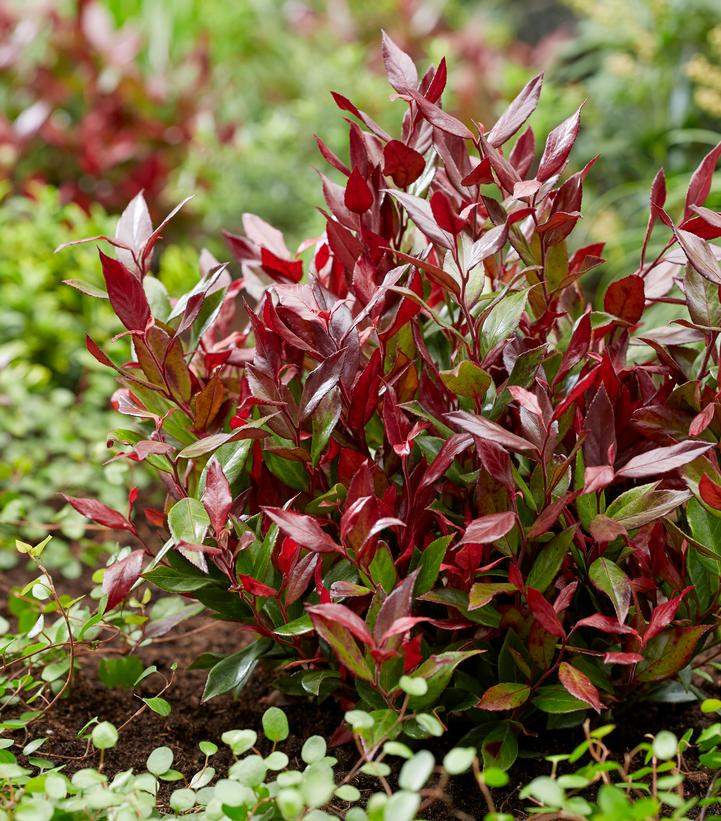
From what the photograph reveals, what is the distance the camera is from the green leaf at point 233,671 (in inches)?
52.8

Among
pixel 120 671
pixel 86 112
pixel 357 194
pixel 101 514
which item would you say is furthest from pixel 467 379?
pixel 86 112

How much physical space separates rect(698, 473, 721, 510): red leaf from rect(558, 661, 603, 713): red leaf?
0.28m

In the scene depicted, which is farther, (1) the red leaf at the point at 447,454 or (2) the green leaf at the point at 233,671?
(2) the green leaf at the point at 233,671

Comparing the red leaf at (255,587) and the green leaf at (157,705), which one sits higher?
the red leaf at (255,587)

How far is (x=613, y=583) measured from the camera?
1.15 metres

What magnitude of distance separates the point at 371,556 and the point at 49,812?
49 centimetres

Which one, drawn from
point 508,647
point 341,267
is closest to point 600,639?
point 508,647

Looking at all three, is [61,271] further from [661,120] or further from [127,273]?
[661,120]

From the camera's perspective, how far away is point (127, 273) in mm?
1305

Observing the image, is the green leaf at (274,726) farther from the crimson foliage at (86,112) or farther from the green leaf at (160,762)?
the crimson foliage at (86,112)

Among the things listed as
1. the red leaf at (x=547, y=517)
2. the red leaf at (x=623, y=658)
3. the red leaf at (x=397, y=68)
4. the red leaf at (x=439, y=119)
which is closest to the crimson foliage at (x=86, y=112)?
the red leaf at (x=397, y=68)

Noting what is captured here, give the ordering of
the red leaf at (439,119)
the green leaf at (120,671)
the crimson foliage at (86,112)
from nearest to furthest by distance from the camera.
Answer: the red leaf at (439,119) < the green leaf at (120,671) < the crimson foliage at (86,112)

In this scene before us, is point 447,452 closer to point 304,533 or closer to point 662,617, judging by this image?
point 304,533

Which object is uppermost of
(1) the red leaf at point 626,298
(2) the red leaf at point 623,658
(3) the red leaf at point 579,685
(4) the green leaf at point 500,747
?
(1) the red leaf at point 626,298
